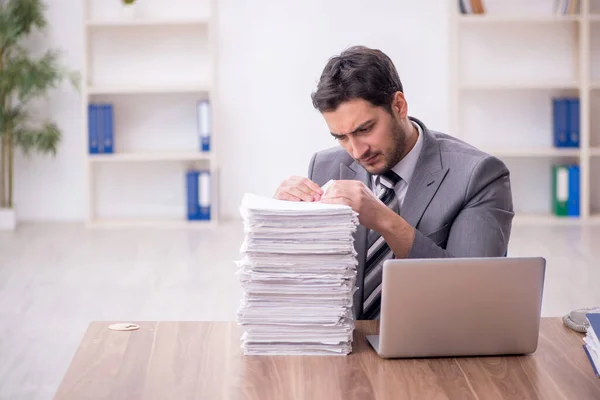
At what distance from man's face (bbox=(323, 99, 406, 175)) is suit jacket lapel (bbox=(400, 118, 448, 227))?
0.23 feet

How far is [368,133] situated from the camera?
2.16 m

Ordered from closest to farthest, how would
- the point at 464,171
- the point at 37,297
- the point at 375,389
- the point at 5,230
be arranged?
the point at 375,389, the point at 464,171, the point at 37,297, the point at 5,230

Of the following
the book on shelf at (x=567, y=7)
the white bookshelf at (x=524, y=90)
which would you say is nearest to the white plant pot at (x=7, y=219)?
the white bookshelf at (x=524, y=90)

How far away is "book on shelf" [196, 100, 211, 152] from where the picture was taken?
21.2 ft

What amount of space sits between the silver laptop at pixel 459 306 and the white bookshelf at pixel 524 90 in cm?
498

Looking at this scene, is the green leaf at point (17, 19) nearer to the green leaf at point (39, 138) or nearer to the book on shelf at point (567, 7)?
the green leaf at point (39, 138)

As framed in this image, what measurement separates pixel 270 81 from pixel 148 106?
92 centimetres

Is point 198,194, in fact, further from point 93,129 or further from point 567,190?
point 567,190

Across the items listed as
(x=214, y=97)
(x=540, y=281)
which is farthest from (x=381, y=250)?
(x=214, y=97)

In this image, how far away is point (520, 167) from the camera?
22.3ft

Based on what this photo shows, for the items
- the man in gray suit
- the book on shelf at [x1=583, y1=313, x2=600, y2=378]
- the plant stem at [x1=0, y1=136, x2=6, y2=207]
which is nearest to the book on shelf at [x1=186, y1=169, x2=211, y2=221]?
the plant stem at [x1=0, y1=136, x2=6, y2=207]

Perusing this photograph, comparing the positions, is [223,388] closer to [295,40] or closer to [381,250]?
[381,250]

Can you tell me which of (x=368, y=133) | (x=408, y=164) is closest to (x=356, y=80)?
(x=368, y=133)

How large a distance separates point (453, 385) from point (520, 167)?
17.9ft
